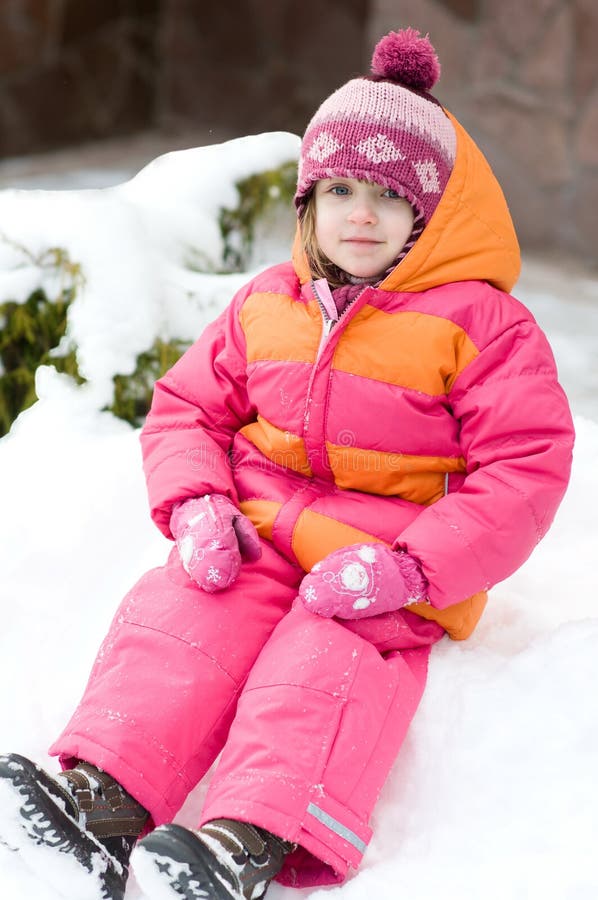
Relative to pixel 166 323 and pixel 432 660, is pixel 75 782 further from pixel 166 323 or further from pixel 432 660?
pixel 166 323

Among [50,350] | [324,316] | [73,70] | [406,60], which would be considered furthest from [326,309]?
[73,70]

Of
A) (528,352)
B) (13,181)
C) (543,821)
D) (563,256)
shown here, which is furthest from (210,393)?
(13,181)

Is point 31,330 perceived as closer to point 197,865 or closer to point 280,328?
point 280,328

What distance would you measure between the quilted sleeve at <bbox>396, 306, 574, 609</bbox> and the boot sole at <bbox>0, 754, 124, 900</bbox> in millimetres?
500

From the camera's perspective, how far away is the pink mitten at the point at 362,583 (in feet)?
4.11

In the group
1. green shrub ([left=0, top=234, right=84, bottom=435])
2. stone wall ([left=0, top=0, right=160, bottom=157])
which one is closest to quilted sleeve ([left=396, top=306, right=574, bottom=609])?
green shrub ([left=0, top=234, right=84, bottom=435])

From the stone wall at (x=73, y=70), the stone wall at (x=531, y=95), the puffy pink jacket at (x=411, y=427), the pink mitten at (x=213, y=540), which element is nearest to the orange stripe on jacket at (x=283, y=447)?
the puffy pink jacket at (x=411, y=427)

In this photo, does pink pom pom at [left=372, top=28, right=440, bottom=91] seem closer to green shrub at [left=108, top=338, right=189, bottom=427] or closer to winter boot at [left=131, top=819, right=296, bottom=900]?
green shrub at [left=108, top=338, right=189, bottom=427]

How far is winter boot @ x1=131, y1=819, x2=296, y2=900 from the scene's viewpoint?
104 cm

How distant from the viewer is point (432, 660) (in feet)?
4.58

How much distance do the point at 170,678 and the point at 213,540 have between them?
18 cm

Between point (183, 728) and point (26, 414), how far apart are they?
1005 millimetres

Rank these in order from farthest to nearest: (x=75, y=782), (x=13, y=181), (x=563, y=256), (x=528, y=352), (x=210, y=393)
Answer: (x=13, y=181)
(x=563, y=256)
(x=210, y=393)
(x=528, y=352)
(x=75, y=782)

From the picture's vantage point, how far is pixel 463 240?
4.52 feet
